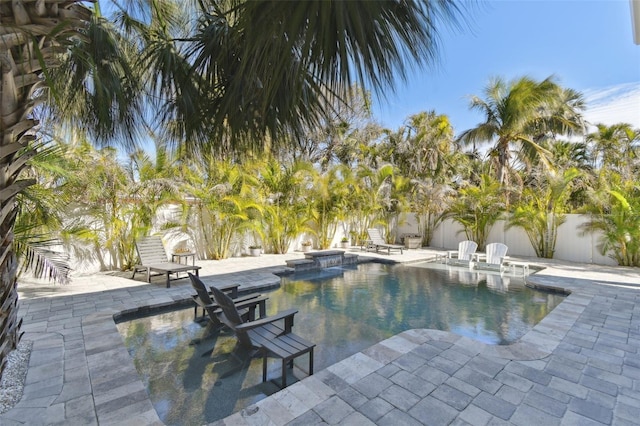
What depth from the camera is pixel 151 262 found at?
28.9 ft

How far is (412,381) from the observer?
3.53 metres

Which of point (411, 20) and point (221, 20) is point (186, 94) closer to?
point (221, 20)

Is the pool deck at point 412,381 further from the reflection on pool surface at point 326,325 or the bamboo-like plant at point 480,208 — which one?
the bamboo-like plant at point 480,208

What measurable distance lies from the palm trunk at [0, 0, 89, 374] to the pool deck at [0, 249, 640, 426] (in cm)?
87

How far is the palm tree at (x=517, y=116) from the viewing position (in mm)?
14406

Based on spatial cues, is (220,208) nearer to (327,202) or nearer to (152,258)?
(152,258)

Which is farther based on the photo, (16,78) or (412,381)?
(412,381)

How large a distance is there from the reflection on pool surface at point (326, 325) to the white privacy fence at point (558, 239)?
490 cm

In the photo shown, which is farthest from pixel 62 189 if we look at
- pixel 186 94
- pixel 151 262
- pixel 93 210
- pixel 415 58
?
pixel 415 58

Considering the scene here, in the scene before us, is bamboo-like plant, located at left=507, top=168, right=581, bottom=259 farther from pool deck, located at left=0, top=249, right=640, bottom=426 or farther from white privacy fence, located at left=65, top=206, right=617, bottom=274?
pool deck, located at left=0, top=249, right=640, bottom=426

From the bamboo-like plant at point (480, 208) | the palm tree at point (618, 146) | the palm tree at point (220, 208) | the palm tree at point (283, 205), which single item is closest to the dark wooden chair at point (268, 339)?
the palm tree at point (220, 208)

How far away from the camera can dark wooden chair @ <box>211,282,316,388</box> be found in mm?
3684

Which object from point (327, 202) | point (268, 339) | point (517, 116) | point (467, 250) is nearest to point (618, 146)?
point (517, 116)

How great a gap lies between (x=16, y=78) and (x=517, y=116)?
1739 cm
